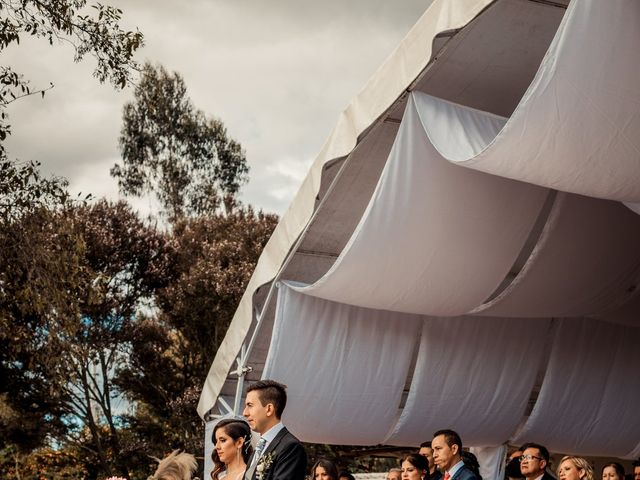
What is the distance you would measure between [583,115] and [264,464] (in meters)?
3.54

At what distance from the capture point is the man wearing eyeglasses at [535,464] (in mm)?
5945

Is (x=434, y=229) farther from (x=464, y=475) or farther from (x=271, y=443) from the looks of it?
(x=271, y=443)

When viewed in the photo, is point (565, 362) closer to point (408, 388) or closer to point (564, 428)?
point (564, 428)

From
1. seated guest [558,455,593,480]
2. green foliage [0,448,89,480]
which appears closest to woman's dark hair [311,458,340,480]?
seated guest [558,455,593,480]

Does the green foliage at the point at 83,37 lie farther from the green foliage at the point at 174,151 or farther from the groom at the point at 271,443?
the green foliage at the point at 174,151

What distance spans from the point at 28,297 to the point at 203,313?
11.8 meters

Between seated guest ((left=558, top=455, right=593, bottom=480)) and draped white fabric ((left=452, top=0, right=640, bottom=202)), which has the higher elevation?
draped white fabric ((left=452, top=0, right=640, bottom=202))

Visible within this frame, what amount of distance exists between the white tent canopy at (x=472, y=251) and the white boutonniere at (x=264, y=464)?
3.29 m

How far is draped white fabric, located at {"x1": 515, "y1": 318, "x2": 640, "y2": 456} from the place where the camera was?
11.4m

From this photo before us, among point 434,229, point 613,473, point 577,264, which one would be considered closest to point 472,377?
point 577,264

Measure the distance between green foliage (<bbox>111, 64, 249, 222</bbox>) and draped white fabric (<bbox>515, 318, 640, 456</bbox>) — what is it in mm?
14407

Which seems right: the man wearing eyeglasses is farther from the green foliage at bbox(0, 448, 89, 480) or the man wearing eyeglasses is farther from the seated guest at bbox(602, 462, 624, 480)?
the green foliage at bbox(0, 448, 89, 480)

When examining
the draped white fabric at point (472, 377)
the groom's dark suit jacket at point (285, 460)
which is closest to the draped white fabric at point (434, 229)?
the draped white fabric at point (472, 377)

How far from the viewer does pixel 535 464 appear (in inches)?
234
